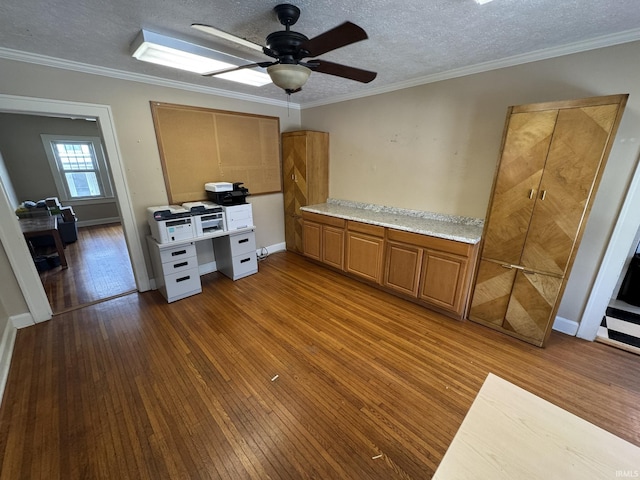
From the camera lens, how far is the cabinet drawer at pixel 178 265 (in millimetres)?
2887

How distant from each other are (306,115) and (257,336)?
363 centimetres

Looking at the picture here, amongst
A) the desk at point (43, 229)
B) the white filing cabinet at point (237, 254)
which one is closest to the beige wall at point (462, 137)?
the white filing cabinet at point (237, 254)

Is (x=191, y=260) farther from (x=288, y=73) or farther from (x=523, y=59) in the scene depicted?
(x=523, y=59)

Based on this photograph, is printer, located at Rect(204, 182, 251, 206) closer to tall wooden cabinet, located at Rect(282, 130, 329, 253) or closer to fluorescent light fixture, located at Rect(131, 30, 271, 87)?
tall wooden cabinet, located at Rect(282, 130, 329, 253)

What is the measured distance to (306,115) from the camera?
4301 millimetres

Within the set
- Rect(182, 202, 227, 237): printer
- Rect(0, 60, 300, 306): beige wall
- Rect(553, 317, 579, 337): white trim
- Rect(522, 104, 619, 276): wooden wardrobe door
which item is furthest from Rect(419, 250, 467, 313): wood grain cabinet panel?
Rect(0, 60, 300, 306): beige wall

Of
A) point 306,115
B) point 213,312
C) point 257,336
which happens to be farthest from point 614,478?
point 306,115

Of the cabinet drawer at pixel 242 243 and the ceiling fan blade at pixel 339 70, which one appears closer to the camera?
the ceiling fan blade at pixel 339 70

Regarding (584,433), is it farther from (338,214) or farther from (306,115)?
(306,115)

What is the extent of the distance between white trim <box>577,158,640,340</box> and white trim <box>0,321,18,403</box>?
4.79m

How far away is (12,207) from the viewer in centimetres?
239

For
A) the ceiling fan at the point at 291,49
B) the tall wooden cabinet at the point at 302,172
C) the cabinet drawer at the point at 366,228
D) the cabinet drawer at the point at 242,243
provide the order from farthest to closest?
the tall wooden cabinet at the point at 302,172 → the cabinet drawer at the point at 242,243 → the cabinet drawer at the point at 366,228 → the ceiling fan at the point at 291,49

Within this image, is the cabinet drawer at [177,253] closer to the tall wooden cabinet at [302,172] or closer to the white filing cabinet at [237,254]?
the white filing cabinet at [237,254]

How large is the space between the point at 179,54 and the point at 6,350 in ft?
9.47
